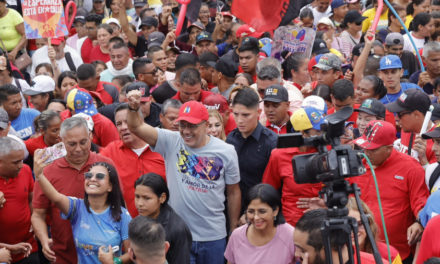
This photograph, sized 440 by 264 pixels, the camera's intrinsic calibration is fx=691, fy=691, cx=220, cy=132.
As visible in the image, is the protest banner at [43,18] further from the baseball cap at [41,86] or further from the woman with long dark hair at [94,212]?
the woman with long dark hair at [94,212]

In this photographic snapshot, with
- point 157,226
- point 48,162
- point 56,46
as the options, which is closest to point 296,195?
point 157,226

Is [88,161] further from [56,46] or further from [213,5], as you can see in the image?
[213,5]

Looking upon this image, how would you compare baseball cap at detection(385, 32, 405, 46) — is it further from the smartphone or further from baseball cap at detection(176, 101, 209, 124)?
the smartphone

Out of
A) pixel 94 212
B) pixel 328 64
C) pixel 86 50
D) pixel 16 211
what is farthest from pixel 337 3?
pixel 94 212

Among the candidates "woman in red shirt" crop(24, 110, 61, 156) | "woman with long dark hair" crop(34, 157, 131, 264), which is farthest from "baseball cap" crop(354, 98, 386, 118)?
"woman in red shirt" crop(24, 110, 61, 156)

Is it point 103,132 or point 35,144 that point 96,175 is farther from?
point 35,144

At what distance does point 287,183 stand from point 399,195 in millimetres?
922

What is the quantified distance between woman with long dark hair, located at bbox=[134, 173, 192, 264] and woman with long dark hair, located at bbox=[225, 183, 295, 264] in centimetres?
36

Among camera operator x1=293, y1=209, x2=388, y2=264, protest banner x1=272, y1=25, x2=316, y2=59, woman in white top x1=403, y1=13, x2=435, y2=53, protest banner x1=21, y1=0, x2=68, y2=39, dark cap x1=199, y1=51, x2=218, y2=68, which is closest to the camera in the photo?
camera operator x1=293, y1=209, x2=388, y2=264

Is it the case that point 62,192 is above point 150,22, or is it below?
above

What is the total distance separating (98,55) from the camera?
1166 centimetres

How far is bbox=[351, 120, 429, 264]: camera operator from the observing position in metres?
5.66

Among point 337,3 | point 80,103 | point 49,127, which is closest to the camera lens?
point 49,127

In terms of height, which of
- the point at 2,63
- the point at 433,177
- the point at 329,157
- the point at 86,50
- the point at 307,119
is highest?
the point at 329,157
